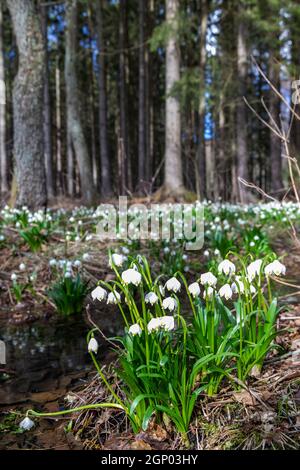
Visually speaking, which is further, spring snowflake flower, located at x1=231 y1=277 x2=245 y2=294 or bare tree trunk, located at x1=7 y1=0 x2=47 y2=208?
bare tree trunk, located at x1=7 y1=0 x2=47 y2=208

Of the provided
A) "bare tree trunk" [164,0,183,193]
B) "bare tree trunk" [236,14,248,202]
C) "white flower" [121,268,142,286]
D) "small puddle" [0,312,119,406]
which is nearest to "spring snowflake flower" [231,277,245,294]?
"white flower" [121,268,142,286]

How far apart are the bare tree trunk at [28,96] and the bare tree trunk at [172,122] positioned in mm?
4466

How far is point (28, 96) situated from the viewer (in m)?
7.13

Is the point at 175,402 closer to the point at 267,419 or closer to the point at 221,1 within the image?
the point at 267,419

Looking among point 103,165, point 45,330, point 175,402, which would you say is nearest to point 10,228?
point 45,330

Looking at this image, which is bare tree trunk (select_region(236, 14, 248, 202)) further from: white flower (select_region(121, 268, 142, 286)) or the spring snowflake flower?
white flower (select_region(121, 268, 142, 286))

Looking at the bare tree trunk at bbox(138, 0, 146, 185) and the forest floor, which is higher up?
the bare tree trunk at bbox(138, 0, 146, 185)

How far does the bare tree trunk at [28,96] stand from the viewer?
7086 mm

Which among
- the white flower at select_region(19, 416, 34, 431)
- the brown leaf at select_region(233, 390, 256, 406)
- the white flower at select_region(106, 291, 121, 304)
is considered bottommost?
the white flower at select_region(19, 416, 34, 431)

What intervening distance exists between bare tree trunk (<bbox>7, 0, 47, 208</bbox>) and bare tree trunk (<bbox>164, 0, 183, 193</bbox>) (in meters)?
4.47

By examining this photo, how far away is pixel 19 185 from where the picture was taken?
7.28m

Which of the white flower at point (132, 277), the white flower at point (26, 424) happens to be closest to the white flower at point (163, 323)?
the white flower at point (132, 277)

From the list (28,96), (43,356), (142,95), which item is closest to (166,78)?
(142,95)

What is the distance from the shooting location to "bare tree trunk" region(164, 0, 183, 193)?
10969 millimetres
